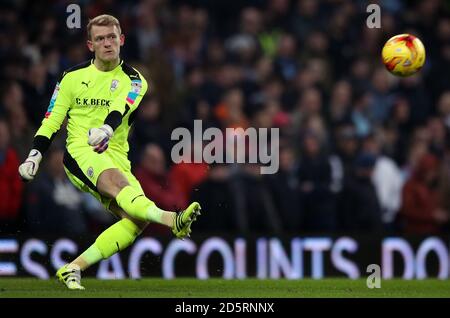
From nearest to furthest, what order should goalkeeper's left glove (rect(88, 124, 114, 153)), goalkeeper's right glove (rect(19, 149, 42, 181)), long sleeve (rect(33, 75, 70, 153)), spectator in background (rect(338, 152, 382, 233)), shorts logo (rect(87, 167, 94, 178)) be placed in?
goalkeeper's left glove (rect(88, 124, 114, 153)), goalkeeper's right glove (rect(19, 149, 42, 181)), shorts logo (rect(87, 167, 94, 178)), long sleeve (rect(33, 75, 70, 153)), spectator in background (rect(338, 152, 382, 233))

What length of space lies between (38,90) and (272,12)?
4.95 meters

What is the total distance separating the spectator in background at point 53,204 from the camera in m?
14.0

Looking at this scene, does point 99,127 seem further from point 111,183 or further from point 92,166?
point 111,183

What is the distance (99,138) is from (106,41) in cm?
104

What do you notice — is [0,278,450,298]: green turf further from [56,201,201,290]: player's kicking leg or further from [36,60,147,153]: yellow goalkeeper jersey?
[36,60,147,153]: yellow goalkeeper jersey

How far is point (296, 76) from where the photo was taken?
17.4m

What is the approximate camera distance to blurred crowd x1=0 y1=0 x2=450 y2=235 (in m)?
14.5

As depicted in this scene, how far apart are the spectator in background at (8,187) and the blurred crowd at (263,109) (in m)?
0.02

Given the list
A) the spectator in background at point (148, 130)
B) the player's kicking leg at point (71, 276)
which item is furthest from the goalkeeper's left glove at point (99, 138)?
the spectator in background at point (148, 130)

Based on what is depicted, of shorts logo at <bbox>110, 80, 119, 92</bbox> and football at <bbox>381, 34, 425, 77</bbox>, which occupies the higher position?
football at <bbox>381, 34, 425, 77</bbox>

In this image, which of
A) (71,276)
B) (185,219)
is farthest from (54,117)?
(185,219)

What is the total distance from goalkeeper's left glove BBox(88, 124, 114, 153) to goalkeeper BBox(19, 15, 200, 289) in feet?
0.57

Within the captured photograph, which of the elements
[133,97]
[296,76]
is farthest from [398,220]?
[133,97]

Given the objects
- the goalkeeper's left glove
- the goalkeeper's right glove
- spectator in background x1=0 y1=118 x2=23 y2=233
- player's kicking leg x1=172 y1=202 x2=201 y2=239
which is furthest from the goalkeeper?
spectator in background x1=0 y1=118 x2=23 y2=233
